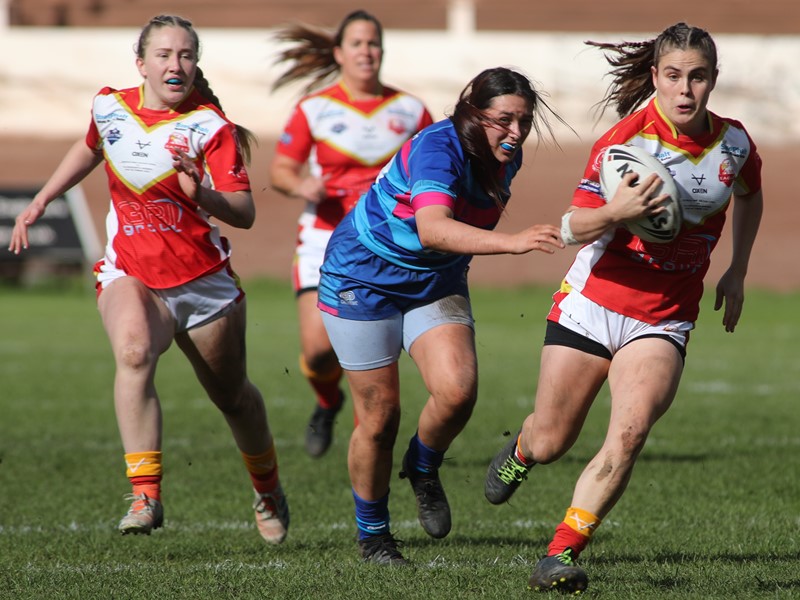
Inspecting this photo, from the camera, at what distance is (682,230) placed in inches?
180

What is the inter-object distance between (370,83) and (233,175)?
2.64 metres

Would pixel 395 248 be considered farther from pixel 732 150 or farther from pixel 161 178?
pixel 732 150

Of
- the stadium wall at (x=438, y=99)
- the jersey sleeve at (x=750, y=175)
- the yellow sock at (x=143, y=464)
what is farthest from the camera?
the stadium wall at (x=438, y=99)

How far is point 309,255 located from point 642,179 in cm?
375

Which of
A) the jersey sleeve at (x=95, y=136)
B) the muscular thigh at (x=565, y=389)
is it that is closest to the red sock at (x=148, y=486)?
the jersey sleeve at (x=95, y=136)

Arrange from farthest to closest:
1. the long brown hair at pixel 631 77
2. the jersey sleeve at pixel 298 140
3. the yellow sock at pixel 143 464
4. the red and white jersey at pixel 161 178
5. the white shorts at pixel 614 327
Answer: the jersey sleeve at pixel 298 140 < the red and white jersey at pixel 161 178 < the yellow sock at pixel 143 464 < the long brown hair at pixel 631 77 < the white shorts at pixel 614 327

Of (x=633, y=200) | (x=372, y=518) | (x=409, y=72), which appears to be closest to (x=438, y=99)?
(x=409, y=72)

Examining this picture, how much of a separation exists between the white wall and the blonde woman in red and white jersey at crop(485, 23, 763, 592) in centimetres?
1846

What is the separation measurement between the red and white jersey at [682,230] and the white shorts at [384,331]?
597mm

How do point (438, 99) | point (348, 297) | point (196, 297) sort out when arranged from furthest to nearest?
point (438, 99) < point (196, 297) < point (348, 297)

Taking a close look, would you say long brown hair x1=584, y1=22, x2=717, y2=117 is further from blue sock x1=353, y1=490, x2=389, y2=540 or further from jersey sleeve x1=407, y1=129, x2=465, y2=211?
blue sock x1=353, y1=490, x2=389, y2=540

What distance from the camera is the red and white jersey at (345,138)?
766 cm

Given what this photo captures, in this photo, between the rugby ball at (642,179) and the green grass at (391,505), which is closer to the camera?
the rugby ball at (642,179)

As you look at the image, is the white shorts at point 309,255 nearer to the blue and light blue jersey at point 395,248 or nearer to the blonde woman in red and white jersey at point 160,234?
the blonde woman in red and white jersey at point 160,234
